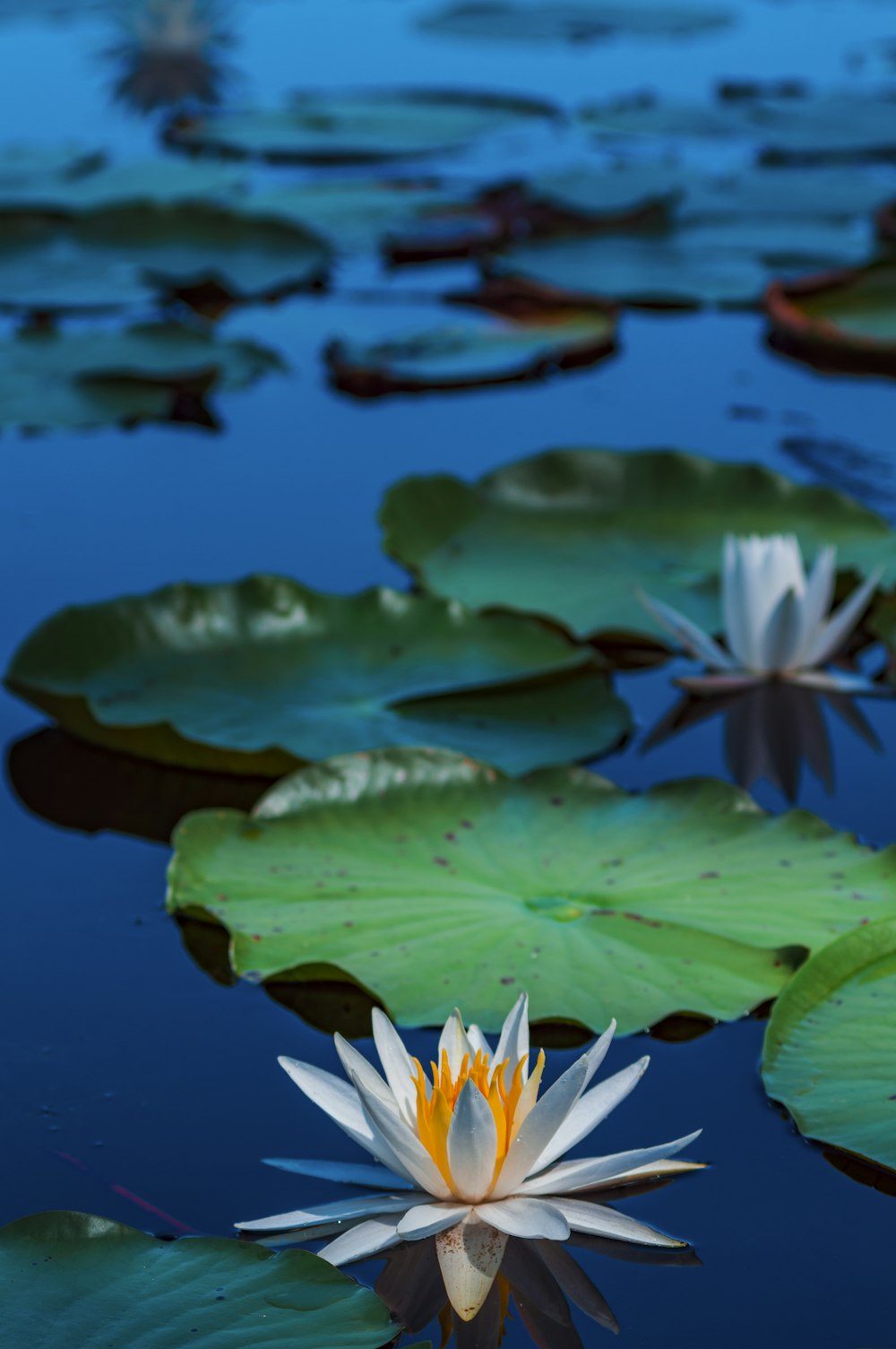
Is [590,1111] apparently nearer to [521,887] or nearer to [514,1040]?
[514,1040]

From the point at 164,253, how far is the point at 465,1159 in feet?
11.4

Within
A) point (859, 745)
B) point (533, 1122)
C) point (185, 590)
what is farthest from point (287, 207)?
point (533, 1122)

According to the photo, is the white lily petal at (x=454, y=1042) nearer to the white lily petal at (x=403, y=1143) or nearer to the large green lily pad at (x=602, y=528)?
the white lily petal at (x=403, y=1143)

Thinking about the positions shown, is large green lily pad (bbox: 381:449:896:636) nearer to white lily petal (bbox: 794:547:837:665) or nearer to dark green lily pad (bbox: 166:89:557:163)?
white lily petal (bbox: 794:547:837:665)

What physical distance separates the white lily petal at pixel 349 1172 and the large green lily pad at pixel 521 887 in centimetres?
23

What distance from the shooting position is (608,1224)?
1.21 metres

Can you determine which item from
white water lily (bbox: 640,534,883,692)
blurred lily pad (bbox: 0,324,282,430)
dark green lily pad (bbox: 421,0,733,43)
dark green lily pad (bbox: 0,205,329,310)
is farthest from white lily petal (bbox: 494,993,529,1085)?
dark green lily pad (bbox: 421,0,733,43)

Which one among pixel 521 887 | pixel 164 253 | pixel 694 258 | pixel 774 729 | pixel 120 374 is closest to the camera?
pixel 521 887

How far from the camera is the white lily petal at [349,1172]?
1.25 meters

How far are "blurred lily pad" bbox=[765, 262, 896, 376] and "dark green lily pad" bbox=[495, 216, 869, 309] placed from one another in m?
0.14

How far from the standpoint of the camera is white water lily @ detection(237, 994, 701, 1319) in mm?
1176

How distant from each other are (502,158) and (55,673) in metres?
3.46

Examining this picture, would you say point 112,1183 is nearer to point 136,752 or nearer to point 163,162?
point 136,752

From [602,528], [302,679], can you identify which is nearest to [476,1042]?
[302,679]
